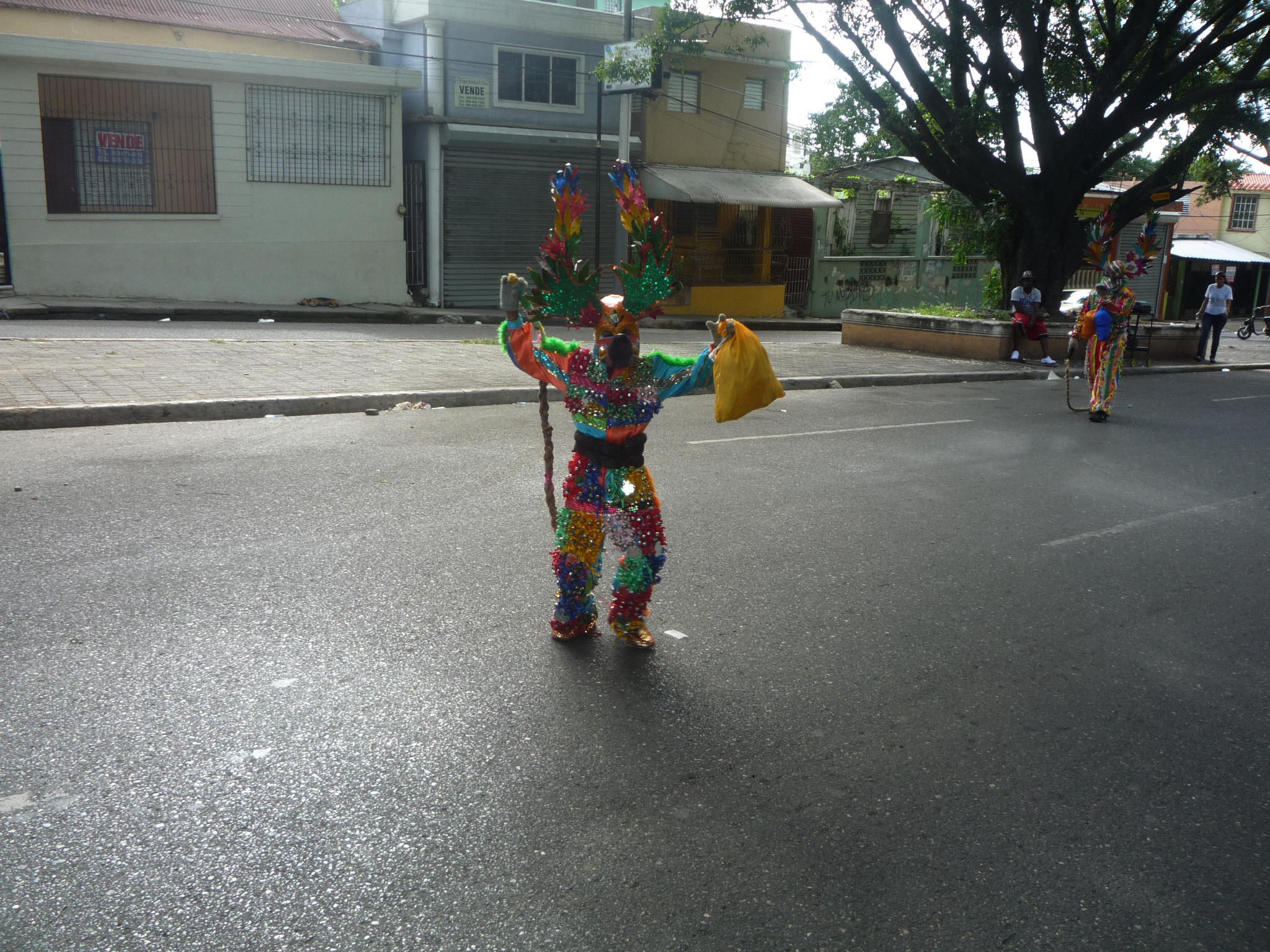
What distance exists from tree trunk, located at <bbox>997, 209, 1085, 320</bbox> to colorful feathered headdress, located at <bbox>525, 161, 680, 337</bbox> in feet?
51.3

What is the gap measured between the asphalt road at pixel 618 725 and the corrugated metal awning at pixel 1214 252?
111 feet

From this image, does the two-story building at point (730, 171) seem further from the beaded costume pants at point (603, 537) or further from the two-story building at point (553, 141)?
the beaded costume pants at point (603, 537)

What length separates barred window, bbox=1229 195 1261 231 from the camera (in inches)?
1651

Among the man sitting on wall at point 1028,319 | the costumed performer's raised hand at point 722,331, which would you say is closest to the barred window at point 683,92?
the man sitting on wall at point 1028,319

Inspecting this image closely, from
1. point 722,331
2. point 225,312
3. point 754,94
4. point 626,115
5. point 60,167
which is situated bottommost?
point 225,312

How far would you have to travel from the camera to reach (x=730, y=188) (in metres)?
26.4

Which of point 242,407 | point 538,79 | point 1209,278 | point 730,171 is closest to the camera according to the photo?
point 242,407

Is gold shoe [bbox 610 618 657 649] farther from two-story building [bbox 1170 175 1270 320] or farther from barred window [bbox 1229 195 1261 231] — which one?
barred window [bbox 1229 195 1261 231]

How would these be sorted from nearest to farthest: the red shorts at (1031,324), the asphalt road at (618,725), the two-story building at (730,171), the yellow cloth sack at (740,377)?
the asphalt road at (618,725)
the yellow cloth sack at (740,377)
the red shorts at (1031,324)
the two-story building at (730,171)

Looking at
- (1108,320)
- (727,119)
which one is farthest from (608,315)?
(727,119)

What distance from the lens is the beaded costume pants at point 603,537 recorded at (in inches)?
169

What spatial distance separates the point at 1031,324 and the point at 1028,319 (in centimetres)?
11

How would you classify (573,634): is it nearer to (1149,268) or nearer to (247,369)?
(247,369)

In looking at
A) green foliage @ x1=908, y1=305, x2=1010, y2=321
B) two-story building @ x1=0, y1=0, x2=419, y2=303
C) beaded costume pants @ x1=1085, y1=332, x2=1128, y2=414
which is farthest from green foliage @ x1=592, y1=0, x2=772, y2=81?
beaded costume pants @ x1=1085, y1=332, x2=1128, y2=414
